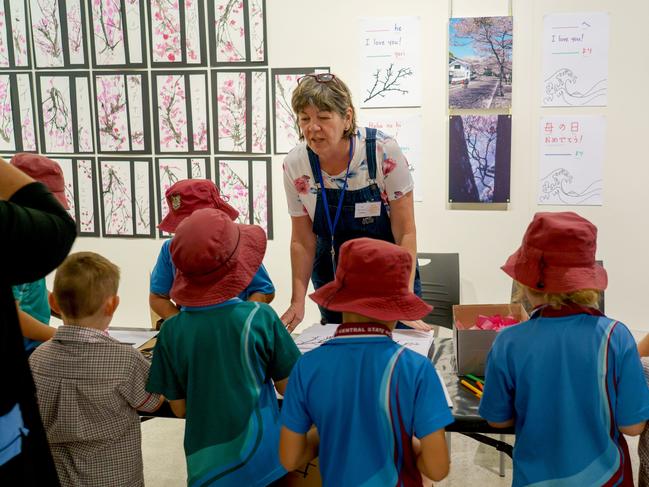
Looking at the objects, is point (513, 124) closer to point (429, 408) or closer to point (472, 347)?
point (472, 347)

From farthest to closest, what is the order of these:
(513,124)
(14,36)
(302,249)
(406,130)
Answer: (14,36) → (406,130) → (513,124) → (302,249)

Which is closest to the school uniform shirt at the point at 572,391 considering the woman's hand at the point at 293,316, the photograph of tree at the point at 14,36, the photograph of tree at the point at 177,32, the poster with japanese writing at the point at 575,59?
the woman's hand at the point at 293,316

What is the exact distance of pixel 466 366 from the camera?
169cm

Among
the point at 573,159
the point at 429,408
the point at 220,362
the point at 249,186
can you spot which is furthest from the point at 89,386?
the point at 573,159

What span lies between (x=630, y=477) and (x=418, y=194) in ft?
7.48

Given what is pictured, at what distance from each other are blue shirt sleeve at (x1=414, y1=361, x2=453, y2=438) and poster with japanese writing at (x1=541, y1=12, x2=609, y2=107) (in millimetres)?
2546

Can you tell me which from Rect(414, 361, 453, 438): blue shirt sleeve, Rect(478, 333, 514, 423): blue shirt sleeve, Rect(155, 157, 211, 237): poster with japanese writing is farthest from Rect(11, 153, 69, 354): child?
Rect(155, 157, 211, 237): poster with japanese writing

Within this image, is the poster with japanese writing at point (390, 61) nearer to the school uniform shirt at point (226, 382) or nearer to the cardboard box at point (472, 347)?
the cardboard box at point (472, 347)

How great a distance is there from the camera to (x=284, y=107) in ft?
11.5

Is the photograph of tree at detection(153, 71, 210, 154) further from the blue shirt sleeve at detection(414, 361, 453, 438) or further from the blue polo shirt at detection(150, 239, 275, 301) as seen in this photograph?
the blue shirt sleeve at detection(414, 361, 453, 438)

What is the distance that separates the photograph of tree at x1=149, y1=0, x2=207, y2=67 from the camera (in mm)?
3529

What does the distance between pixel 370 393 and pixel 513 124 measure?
2544 millimetres

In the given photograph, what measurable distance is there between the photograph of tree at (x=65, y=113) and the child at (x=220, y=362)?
2.76 metres

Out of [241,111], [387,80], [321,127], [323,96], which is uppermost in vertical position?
[387,80]
